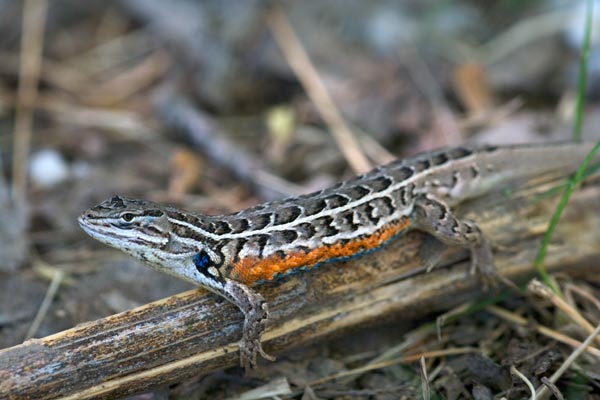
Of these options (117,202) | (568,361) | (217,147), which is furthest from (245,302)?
(217,147)

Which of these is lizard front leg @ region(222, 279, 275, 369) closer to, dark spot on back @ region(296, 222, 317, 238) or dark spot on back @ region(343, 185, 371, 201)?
dark spot on back @ region(296, 222, 317, 238)

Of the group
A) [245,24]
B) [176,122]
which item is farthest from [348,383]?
[245,24]

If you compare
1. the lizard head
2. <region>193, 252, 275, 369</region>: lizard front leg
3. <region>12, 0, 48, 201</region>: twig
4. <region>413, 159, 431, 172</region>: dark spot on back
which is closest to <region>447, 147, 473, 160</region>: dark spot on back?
<region>413, 159, 431, 172</region>: dark spot on back

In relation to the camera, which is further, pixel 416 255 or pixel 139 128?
pixel 139 128

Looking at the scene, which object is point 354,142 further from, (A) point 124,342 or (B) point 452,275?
(A) point 124,342

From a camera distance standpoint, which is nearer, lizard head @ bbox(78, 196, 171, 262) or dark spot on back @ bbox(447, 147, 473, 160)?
lizard head @ bbox(78, 196, 171, 262)

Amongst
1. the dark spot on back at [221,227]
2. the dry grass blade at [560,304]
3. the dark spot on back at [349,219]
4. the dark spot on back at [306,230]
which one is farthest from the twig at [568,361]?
the dark spot on back at [221,227]
